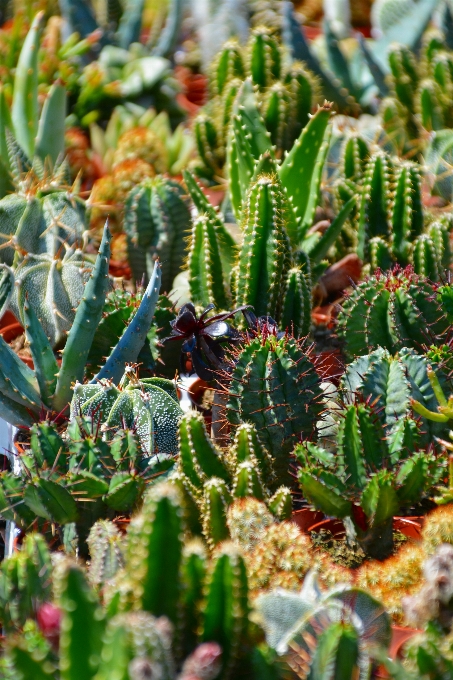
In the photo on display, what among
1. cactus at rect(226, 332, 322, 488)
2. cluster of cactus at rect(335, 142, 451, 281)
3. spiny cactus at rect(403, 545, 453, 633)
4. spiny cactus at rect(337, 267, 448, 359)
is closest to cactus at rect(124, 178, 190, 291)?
cluster of cactus at rect(335, 142, 451, 281)

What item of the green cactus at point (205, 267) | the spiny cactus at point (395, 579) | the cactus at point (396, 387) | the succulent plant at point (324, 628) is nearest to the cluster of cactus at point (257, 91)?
the green cactus at point (205, 267)

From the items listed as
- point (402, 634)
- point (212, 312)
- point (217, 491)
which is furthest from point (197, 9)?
point (402, 634)

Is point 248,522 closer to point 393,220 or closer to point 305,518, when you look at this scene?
point 305,518

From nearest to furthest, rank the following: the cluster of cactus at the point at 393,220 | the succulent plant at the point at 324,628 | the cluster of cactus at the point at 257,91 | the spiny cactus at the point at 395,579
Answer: the succulent plant at the point at 324,628 → the spiny cactus at the point at 395,579 → the cluster of cactus at the point at 393,220 → the cluster of cactus at the point at 257,91

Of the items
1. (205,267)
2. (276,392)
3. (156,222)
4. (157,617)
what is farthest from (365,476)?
(156,222)

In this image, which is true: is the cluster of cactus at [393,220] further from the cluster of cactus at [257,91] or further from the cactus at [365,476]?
the cactus at [365,476]
